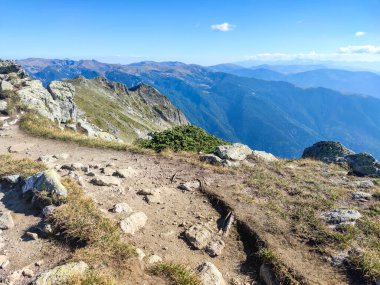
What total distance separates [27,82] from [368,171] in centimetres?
3956

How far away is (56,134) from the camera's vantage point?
25.2 metres

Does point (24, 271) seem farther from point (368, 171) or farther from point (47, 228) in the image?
point (368, 171)

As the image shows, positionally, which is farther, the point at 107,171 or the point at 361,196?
the point at 107,171

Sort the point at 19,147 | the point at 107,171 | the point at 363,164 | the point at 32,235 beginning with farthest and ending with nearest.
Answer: the point at 19,147 → the point at 363,164 → the point at 107,171 → the point at 32,235

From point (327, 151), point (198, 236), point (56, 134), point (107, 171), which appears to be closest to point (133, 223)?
point (198, 236)

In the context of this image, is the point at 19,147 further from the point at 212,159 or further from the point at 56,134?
the point at 212,159

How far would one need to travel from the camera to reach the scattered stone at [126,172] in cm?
1649

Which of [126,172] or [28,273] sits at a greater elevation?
[126,172]

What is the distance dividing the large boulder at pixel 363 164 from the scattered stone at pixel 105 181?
51.5 feet

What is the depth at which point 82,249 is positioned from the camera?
9352 mm

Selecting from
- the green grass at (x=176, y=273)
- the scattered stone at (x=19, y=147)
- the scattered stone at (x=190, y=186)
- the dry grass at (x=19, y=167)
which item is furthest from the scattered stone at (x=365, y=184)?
the scattered stone at (x=19, y=147)

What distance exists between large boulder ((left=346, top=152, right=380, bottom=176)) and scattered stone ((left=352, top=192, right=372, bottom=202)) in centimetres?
518

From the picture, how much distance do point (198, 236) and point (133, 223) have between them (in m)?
2.52

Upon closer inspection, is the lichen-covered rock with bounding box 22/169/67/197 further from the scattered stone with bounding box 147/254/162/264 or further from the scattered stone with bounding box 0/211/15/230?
the scattered stone with bounding box 147/254/162/264
